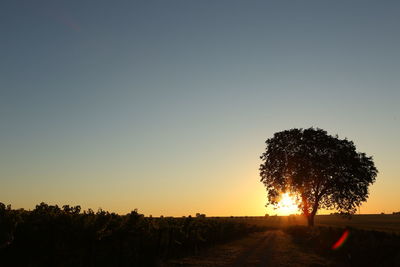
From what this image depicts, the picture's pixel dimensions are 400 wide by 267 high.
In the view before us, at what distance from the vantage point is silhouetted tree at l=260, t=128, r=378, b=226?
57594 millimetres

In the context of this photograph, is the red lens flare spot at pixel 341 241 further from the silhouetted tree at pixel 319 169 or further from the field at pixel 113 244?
A: the silhouetted tree at pixel 319 169

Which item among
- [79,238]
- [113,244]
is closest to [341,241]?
[113,244]

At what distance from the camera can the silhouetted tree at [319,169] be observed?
57.6 meters

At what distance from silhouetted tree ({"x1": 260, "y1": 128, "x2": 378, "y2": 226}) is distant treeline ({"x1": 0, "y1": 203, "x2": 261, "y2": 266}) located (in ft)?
88.2

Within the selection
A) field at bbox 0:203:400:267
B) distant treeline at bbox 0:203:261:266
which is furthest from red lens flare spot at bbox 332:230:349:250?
distant treeline at bbox 0:203:261:266

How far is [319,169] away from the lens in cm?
5741

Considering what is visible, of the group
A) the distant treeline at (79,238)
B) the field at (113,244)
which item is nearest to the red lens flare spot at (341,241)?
the field at (113,244)

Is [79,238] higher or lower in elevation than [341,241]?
lower

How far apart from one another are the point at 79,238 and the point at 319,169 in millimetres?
40338

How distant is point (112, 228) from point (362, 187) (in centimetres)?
4093

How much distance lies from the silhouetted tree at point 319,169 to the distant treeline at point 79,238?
2688 centimetres

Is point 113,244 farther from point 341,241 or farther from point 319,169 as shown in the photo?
point 319,169

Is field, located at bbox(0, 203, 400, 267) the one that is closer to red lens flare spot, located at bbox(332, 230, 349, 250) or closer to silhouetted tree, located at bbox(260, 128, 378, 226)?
red lens flare spot, located at bbox(332, 230, 349, 250)

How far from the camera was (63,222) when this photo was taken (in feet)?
73.0
